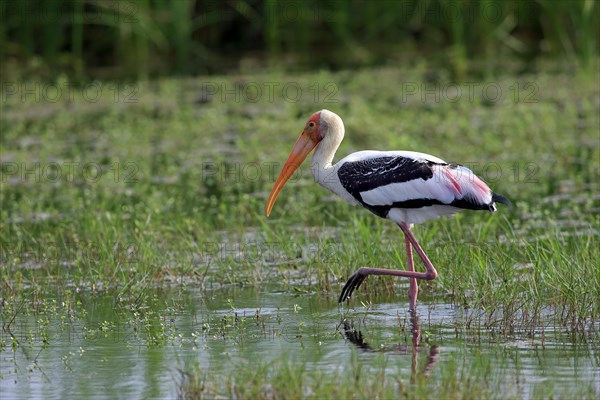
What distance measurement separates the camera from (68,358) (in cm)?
619

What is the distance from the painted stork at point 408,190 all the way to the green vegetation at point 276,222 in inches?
10.2

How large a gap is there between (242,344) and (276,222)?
3.18m

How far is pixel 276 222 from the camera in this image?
9.49m

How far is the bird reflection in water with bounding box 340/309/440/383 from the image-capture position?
5.80 meters

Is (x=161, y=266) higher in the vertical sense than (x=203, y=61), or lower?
lower

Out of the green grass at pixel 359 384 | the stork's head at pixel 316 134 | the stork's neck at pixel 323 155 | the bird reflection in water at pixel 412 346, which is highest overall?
the stork's head at pixel 316 134

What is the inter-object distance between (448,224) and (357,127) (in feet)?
14.0

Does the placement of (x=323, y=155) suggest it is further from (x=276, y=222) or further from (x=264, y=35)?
(x=264, y=35)

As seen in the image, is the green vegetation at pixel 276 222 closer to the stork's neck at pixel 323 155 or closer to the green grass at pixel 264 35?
the stork's neck at pixel 323 155

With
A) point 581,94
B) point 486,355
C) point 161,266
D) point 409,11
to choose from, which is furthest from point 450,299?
point 409,11

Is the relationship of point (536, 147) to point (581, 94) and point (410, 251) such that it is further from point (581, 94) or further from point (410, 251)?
point (410, 251)

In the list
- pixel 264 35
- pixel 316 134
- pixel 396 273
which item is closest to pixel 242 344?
pixel 396 273

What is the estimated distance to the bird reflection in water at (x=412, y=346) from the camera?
5800 mm

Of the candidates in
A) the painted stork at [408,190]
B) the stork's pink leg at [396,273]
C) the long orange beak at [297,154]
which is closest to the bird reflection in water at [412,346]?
the stork's pink leg at [396,273]
